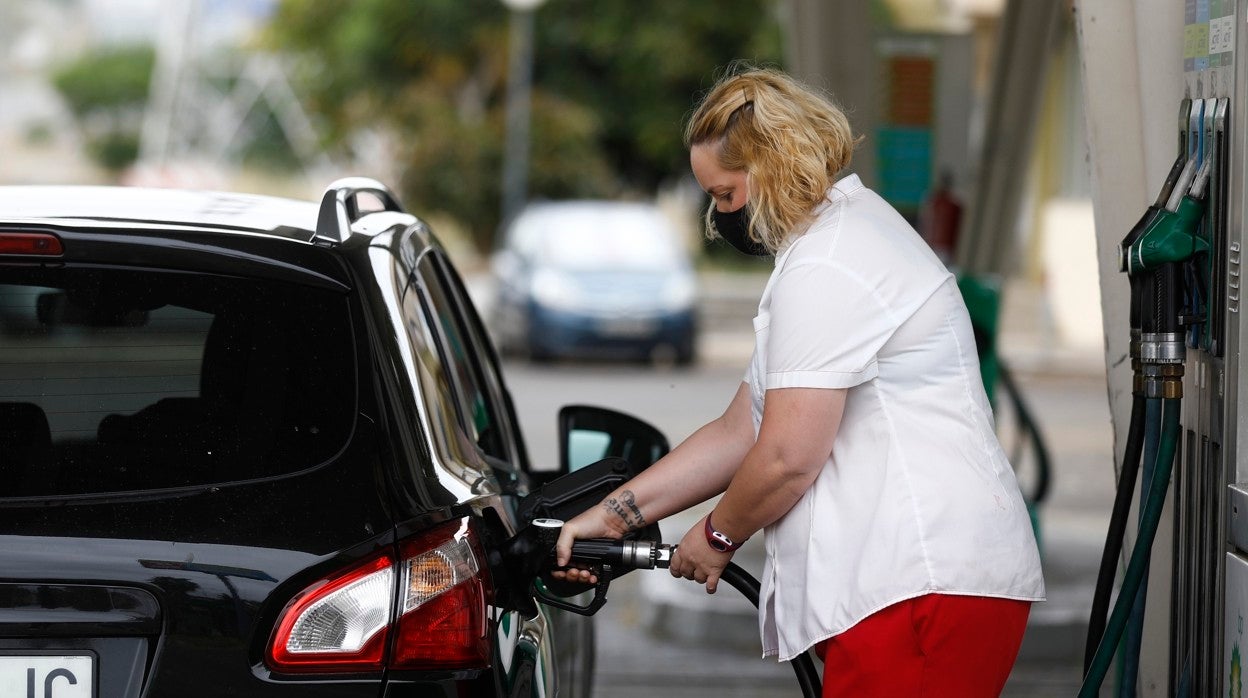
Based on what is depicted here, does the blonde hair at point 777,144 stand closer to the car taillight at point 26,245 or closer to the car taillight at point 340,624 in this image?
the car taillight at point 340,624

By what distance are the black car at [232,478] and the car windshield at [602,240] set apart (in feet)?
48.4

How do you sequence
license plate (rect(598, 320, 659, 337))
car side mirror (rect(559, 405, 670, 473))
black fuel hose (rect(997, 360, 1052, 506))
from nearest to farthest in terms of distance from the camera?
car side mirror (rect(559, 405, 670, 473)), black fuel hose (rect(997, 360, 1052, 506)), license plate (rect(598, 320, 659, 337))

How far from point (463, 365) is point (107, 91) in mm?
92500

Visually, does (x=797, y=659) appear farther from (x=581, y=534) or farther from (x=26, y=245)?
(x=26, y=245)

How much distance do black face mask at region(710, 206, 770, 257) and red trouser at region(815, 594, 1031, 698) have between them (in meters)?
0.64

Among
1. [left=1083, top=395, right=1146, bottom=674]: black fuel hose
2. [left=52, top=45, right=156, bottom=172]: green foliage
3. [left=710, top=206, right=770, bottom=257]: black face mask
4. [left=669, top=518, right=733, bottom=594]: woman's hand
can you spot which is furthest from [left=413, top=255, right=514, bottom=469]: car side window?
[left=52, top=45, right=156, bottom=172]: green foliage

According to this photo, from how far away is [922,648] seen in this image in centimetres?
267

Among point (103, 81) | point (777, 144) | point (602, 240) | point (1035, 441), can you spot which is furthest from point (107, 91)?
point (777, 144)

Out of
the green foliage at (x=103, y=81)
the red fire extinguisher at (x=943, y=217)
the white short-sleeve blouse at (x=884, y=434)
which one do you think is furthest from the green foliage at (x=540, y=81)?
the green foliage at (x=103, y=81)

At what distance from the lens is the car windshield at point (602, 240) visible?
1772cm

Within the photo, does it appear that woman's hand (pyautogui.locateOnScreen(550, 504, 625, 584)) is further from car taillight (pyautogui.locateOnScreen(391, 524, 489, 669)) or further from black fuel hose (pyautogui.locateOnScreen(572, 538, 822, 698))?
car taillight (pyautogui.locateOnScreen(391, 524, 489, 669))

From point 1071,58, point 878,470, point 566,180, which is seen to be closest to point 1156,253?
point 878,470

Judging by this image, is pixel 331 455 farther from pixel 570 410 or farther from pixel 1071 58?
pixel 1071 58

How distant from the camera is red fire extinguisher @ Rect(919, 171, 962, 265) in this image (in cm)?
895
